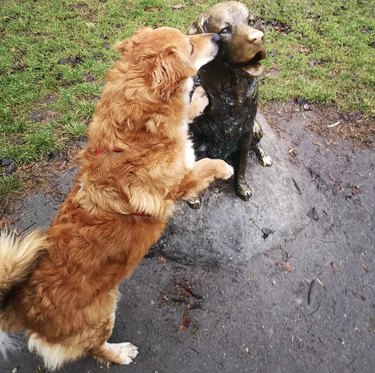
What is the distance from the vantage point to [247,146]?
334 centimetres

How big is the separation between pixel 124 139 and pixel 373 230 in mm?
2808

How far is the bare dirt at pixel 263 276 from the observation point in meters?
3.14

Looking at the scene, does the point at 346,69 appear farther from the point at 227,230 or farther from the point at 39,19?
the point at 39,19

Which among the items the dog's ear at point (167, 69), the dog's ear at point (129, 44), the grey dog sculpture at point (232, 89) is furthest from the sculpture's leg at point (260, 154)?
the dog's ear at point (129, 44)

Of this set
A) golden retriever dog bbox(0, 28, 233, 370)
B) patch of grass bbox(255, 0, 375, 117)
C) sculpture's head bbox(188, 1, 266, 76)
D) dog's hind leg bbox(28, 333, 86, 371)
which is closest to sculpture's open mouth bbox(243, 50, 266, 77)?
sculpture's head bbox(188, 1, 266, 76)

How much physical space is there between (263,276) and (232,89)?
177 cm

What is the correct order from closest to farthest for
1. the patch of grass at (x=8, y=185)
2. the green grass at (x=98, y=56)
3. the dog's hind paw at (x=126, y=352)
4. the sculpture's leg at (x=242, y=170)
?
1. the dog's hind paw at (x=126, y=352)
2. the sculpture's leg at (x=242, y=170)
3. the patch of grass at (x=8, y=185)
4. the green grass at (x=98, y=56)

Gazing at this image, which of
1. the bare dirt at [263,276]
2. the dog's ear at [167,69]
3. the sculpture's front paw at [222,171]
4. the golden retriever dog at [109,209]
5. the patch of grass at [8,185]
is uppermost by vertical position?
the dog's ear at [167,69]

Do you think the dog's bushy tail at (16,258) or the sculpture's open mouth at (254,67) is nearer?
the dog's bushy tail at (16,258)

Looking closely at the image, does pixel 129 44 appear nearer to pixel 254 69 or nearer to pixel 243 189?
pixel 254 69

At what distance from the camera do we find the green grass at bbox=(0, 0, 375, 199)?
482 centimetres

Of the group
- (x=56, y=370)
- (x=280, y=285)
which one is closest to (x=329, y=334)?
(x=280, y=285)

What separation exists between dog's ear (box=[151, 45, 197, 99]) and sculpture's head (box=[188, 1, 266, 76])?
0.35 meters

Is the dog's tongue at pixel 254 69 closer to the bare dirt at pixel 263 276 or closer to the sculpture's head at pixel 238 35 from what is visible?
the sculpture's head at pixel 238 35
